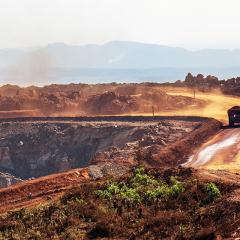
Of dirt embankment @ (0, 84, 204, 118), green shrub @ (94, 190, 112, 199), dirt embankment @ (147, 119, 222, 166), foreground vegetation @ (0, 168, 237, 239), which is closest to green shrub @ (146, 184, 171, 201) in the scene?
foreground vegetation @ (0, 168, 237, 239)

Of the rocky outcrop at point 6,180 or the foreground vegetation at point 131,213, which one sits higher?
the foreground vegetation at point 131,213

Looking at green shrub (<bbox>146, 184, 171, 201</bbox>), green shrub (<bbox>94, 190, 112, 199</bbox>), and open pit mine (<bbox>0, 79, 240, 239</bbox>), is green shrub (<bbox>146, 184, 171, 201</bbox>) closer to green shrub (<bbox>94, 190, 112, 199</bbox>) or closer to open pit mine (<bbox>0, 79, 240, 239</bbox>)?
open pit mine (<bbox>0, 79, 240, 239</bbox>)

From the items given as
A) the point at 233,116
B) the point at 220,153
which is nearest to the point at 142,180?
the point at 220,153

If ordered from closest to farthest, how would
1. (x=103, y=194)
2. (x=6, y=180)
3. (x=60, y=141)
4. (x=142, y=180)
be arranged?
1. (x=103, y=194)
2. (x=142, y=180)
3. (x=6, y=180)
4. (x=60, y=141)

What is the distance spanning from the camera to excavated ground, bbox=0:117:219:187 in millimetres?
48784

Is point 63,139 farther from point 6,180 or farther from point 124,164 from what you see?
point 124,164

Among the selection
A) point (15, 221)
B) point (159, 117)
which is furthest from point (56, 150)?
point (15, 221)

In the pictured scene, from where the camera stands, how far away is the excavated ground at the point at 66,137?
48.8 m

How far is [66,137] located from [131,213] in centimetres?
3661

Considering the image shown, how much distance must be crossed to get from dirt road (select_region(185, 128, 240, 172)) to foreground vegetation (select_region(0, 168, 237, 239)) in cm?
580

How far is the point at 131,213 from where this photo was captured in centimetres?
1967

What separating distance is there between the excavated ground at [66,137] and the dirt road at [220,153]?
780cm

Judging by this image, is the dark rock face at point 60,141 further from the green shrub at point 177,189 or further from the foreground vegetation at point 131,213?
the green shrub at point 177,189

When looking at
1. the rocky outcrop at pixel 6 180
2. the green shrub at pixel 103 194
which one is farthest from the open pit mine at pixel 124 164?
the rocky outcrop at pixel 6 180
